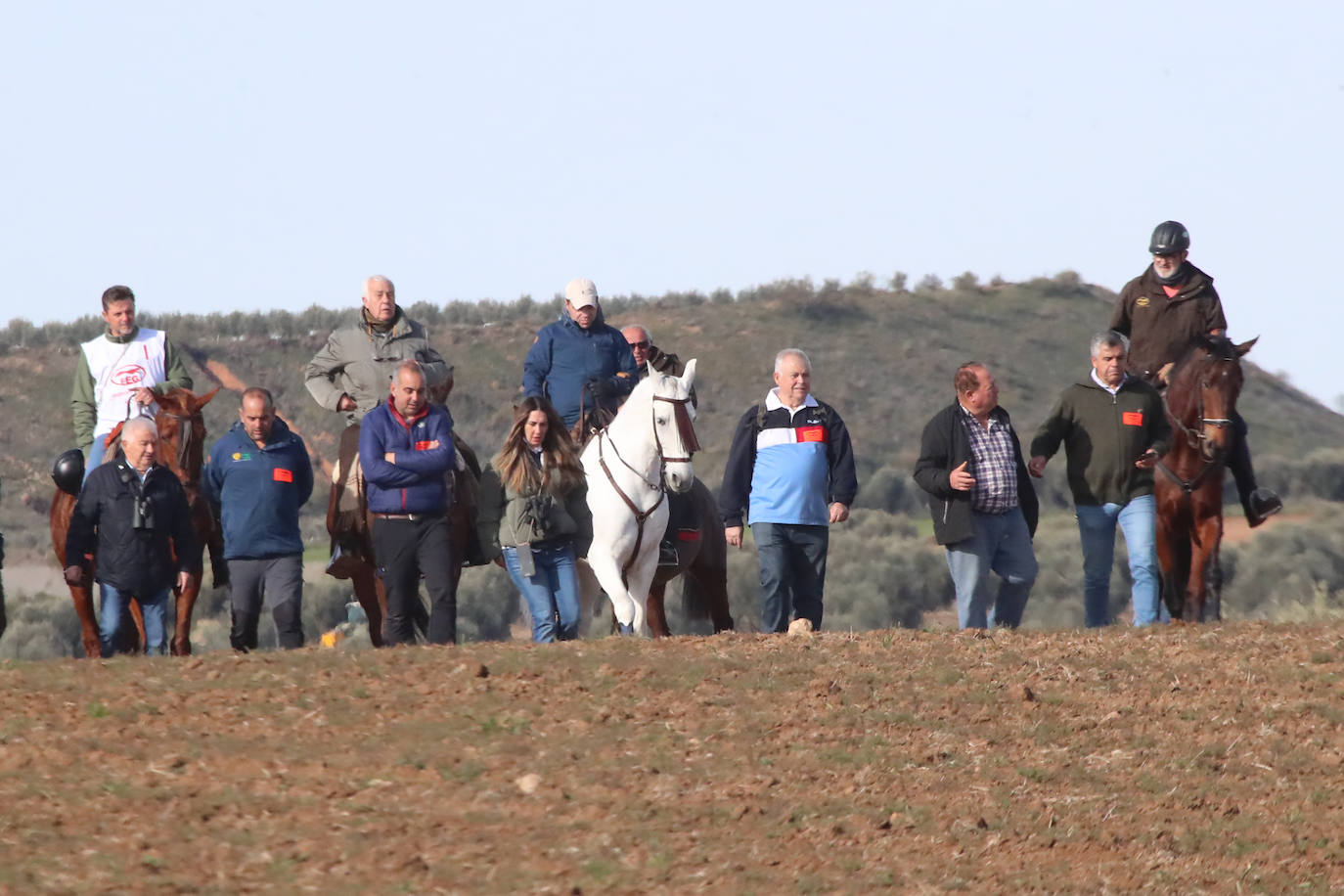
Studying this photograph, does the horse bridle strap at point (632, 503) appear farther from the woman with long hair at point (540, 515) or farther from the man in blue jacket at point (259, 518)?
the man in blue jacket at point (259, 518)

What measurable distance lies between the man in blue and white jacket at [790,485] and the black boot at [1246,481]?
268 centimetres

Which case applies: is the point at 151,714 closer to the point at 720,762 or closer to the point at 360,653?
the point at 360,653

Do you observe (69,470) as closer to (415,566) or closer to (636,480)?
(415,566)

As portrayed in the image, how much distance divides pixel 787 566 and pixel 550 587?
65.0 inches

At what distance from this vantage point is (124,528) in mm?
12547

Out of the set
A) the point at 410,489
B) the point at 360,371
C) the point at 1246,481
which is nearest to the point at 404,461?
the point at 410,489

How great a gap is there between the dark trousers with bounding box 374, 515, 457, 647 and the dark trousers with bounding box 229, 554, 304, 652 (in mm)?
716

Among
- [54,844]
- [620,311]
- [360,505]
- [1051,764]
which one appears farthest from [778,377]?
[620,311]

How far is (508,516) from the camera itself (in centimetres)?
1301

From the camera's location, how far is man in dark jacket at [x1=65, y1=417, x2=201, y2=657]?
12555 mm

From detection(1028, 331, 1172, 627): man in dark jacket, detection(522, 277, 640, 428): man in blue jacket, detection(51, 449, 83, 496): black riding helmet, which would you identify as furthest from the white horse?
detection(51, 449, 83, 496): black riding helmet

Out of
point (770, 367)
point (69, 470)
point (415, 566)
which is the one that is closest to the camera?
point (415, 566)

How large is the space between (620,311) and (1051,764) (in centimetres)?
7668

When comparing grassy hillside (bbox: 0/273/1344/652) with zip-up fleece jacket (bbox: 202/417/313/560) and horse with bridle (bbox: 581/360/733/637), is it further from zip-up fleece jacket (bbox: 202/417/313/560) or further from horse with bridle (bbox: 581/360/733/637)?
zip-up fleece jacket (bbox: 202/417/313/560)
